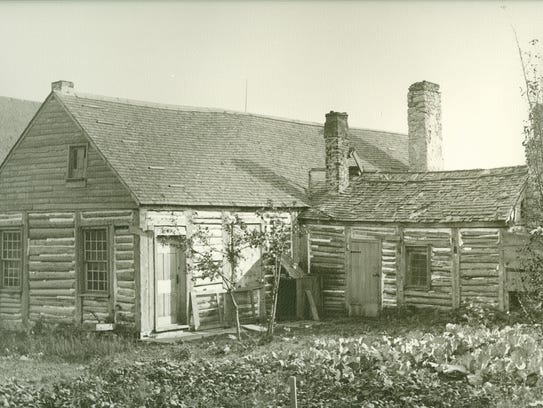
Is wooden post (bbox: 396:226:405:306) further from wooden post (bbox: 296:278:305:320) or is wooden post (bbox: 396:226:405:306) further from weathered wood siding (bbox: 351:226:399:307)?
wooden post (bbox: 296:278:305:320)

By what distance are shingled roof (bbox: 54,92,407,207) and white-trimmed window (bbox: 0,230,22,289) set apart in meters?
4.30

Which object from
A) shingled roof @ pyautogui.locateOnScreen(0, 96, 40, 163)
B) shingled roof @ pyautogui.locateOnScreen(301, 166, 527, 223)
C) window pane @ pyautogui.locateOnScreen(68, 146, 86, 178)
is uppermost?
shingled roof @ pyautogui.locateOnScreen(0, 96, 40, 163)

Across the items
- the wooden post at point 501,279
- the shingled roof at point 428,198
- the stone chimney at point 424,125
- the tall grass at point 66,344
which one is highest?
the stone chimney at point 424,125

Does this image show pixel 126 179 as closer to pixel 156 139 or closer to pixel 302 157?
pixel 156 139

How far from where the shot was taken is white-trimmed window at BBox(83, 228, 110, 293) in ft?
62.7

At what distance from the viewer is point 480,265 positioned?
19031mm

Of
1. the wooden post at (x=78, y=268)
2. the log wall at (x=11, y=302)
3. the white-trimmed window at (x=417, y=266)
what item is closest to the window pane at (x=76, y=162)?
the wooden post at (x=78, y=268)

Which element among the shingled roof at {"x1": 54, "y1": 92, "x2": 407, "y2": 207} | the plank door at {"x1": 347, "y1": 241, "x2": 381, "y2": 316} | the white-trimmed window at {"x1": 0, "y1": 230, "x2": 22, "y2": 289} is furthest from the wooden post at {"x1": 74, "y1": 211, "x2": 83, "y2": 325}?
the plank door at {"x1": 347, "y1": 241, "x2": 381, "y2": 316}

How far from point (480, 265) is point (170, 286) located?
8.32 metres

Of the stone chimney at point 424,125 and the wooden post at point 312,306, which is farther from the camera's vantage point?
the stone chimney at point 424,125

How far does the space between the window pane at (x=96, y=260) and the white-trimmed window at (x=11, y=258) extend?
2.62 m

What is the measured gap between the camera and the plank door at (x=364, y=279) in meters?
20.9

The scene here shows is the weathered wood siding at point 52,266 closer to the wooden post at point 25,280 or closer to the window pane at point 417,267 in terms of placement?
the wooden post at point 25,280

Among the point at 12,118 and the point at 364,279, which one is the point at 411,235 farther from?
the point at 12,118
